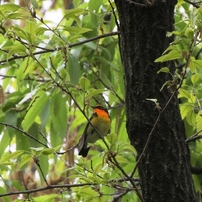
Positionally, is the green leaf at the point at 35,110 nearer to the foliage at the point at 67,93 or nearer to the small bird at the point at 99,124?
the foliage at the point at 67,93

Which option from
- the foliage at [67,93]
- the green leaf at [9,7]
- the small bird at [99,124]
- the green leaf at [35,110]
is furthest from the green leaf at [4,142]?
the green leaf at [9,7]

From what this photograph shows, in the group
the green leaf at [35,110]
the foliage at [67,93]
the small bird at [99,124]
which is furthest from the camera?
the small bird at [99,124]

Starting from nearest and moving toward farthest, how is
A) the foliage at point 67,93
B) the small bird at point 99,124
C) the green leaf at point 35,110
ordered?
the foliage at point 67,93 < the green leaf at point 35,110 < the small bird at point 99,124

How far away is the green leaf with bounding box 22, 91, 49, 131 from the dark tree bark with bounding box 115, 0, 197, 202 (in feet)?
2.06

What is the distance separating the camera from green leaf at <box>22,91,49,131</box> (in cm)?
238

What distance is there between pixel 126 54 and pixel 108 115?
0.89 m

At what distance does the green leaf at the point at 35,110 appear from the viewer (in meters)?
2.38

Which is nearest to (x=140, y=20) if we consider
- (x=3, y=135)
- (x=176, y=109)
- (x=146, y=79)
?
(x=146, y=79)

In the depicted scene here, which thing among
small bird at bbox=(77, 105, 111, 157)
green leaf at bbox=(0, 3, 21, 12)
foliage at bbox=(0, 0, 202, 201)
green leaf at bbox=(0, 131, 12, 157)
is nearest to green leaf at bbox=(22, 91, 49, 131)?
foliage at bbox=(0, 0, 202, 201)

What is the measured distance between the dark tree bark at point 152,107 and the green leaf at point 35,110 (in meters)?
0.63

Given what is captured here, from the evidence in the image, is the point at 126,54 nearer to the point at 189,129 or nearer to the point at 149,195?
the point at 149,195

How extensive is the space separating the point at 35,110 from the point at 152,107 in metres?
0.79

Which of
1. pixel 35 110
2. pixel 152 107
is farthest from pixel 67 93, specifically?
pixel 35 110

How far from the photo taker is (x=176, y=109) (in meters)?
1.83
